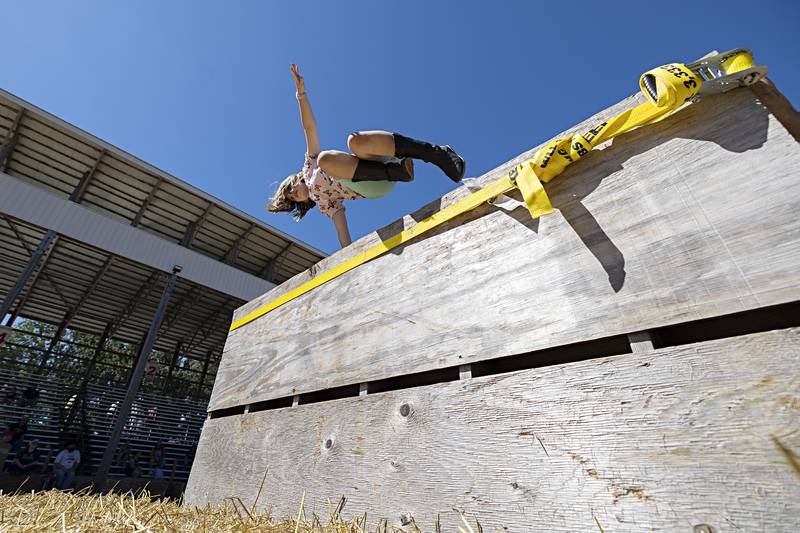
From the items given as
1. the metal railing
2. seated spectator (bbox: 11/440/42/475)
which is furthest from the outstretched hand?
the metal railing

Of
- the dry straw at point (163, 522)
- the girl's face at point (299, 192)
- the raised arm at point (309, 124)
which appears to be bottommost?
the dry straw at point (163, 522)

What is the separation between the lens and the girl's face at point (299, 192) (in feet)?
8.52

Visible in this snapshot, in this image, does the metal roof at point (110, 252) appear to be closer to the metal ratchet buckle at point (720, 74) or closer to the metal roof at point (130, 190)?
the metal roof at point (130, 190)

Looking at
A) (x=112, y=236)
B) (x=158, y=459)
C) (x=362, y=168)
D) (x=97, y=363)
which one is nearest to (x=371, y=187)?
(x=362, y=168)

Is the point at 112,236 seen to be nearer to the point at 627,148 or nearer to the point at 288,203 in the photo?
the point at 288,203

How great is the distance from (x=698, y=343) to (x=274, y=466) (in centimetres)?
150

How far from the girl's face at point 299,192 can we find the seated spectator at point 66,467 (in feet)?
33.7

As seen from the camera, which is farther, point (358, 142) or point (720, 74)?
point (358, 142)

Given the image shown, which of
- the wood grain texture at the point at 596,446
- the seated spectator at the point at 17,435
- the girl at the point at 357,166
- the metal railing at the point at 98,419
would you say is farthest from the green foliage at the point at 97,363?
the wood grain texture at the point at 596,446

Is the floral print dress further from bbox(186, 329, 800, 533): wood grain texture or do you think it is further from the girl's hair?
bbox(186, 329, 800, 533): wood grain texture

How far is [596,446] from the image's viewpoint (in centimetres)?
80

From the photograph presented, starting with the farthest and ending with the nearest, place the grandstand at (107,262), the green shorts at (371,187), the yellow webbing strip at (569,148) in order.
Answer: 1. the grandstand at (107,262)
2. the green shorts at (371,187)
3. the yellow webbing strip at (569,148)

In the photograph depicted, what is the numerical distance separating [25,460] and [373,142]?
40.2ft

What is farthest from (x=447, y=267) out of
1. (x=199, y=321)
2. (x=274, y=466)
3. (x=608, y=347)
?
(x=199, y=321)
